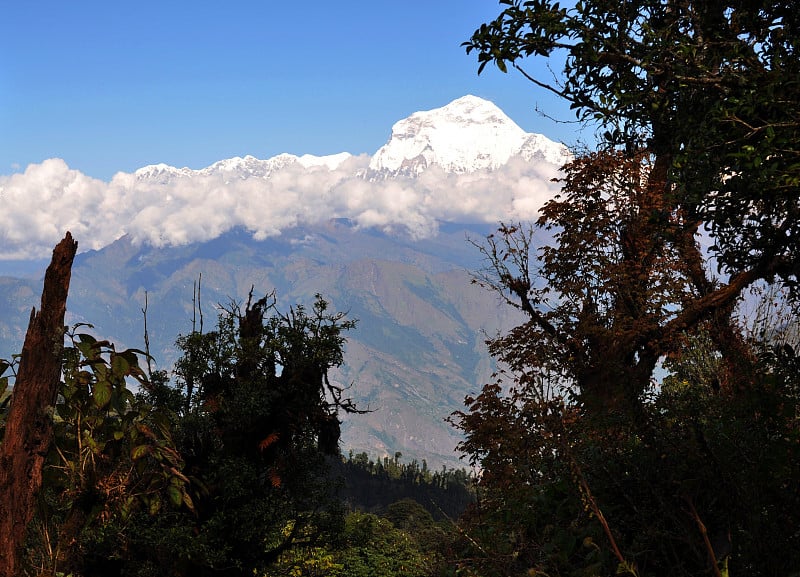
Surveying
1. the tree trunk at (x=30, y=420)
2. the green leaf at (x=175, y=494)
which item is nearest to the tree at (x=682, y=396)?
the green leaf at (x=175, y=494)

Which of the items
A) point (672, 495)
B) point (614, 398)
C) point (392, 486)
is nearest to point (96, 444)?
point (672, 495)

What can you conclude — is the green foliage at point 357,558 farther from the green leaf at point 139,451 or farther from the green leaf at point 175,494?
the green leaf at point 139,451

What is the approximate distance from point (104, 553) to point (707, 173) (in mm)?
17276

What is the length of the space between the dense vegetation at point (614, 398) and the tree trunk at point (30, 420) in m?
0.23

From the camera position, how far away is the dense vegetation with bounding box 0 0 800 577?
17.5 feet

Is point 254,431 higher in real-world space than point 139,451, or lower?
higher

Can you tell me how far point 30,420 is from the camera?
4.80 m

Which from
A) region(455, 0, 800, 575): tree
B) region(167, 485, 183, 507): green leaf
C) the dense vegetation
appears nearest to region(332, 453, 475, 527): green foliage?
the dense vegetation

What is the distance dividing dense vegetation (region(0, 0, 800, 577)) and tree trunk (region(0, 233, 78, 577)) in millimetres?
235

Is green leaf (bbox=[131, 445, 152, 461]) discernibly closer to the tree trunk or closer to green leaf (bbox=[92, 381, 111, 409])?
green leaf (bbox=[92, 381, 111, 409])

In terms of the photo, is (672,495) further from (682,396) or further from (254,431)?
(254,431)

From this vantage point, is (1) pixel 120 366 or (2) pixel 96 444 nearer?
(1) pixel 120 366

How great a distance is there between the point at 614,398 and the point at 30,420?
654 cm

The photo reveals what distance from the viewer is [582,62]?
28.2 ft
